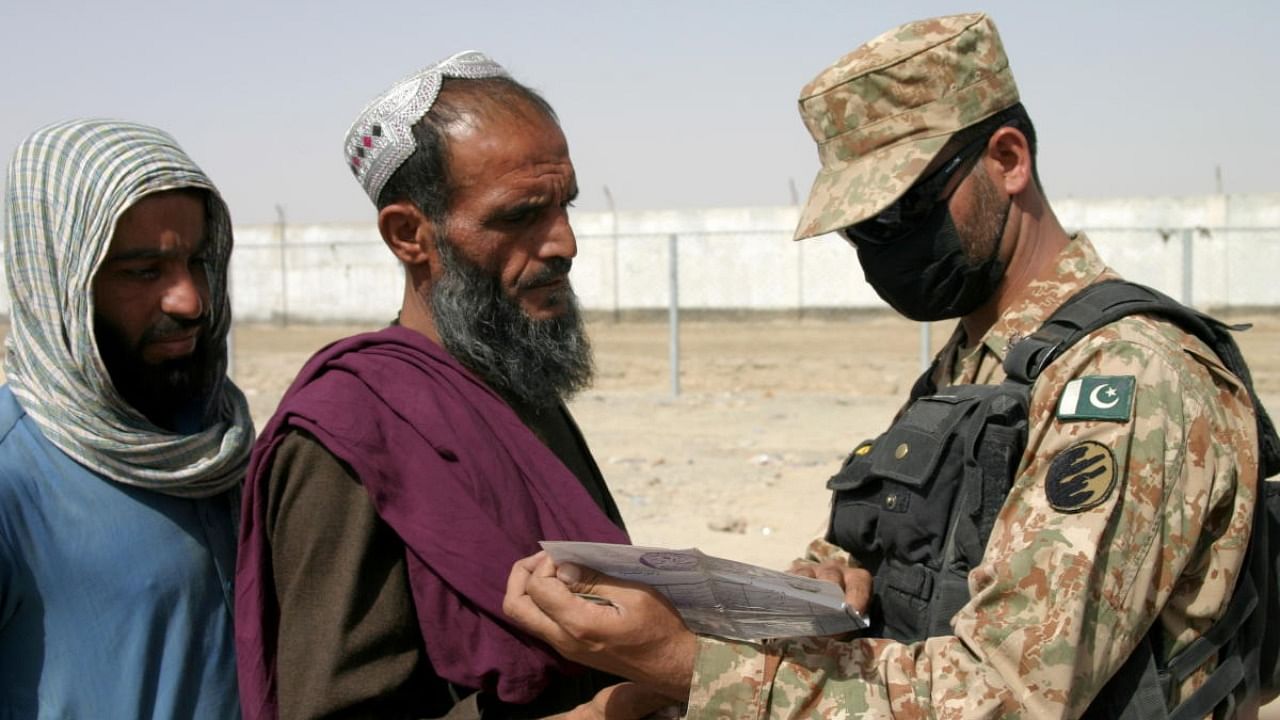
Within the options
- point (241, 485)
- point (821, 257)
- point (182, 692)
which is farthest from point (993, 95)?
point (821, 257)

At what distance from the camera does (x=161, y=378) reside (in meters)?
2.38

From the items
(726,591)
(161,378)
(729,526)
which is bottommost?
(729,526)

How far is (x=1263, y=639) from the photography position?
2.04 meters

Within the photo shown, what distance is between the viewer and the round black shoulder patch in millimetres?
1725

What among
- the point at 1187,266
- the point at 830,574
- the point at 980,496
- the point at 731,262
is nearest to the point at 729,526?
the point at 830,574

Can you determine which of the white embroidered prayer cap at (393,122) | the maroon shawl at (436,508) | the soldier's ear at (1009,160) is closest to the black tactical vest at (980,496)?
the soldier's ear at (1009,160)

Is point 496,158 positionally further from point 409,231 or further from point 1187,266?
point 1187,266

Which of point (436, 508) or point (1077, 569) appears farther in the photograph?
point (436, 508)

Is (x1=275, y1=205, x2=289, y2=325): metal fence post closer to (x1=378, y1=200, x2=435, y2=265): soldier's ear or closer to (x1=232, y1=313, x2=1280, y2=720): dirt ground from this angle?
(x1=232, y1=313, x2=1280, y2=720): dirt ground

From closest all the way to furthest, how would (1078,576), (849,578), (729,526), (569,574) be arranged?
(1078,576)
(569,574)
(849,578)
(729,526)

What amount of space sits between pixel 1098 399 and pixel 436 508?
1039 mm

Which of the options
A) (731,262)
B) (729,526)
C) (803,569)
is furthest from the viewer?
(731,262)

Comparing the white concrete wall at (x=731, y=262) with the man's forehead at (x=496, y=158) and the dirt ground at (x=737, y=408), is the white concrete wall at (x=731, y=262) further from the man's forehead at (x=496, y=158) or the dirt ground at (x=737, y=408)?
the man's forehead at (x=496, y=158)

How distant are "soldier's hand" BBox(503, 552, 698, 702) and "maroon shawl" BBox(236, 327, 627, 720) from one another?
14cm
